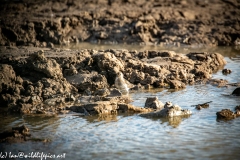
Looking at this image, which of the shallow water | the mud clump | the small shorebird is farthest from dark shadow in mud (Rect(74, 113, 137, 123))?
the small shorebird

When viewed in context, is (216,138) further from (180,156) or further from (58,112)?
(58,112)

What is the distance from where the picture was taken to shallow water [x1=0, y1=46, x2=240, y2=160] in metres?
8.18

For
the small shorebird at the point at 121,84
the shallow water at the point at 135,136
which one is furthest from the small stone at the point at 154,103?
the small shorebird at the point at 121,84

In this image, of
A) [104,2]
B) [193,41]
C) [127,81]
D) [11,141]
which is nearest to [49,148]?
[11,141]

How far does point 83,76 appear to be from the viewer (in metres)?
12.9

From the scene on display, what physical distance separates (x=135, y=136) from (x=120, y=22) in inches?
612

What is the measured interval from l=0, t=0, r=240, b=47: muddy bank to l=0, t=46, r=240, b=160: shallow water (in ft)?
37.8

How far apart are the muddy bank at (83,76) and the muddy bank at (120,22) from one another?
6815 millimetres

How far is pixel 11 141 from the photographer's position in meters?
8.58

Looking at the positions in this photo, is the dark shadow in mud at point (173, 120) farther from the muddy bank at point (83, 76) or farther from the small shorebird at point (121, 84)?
the small shorebird at point (121, 84)

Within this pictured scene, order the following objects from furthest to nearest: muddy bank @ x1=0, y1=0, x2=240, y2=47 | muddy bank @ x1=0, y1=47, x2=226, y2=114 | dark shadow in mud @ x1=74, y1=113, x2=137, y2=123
Answer: 1. muddy bank @ x1=0, y1=0, x2=240, y2=47
2. muddy bank @ x1=0, y1=47, x2=226, y2=114
3. dark shadow in mud @ x1=74, y1=113, x2=137, y2=123

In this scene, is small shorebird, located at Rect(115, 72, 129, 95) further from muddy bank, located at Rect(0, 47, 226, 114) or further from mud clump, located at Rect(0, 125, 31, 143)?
mud clump, located at Rect(0, 125, 31, 143)

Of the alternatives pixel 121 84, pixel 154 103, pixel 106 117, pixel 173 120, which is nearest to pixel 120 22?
pixel 121 84

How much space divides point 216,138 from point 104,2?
61.6ft
